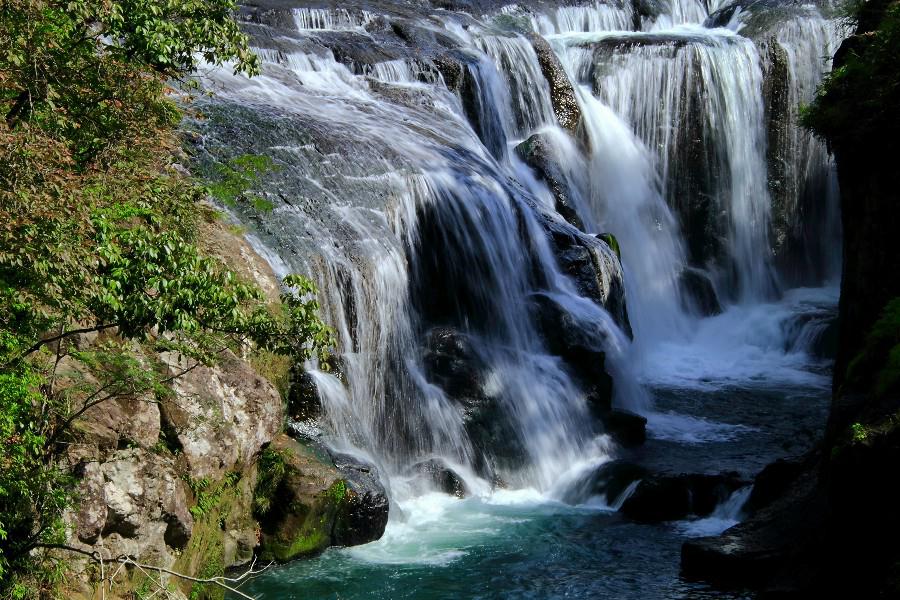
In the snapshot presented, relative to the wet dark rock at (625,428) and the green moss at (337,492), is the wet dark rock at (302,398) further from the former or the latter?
the wet dark rock at (625,428)

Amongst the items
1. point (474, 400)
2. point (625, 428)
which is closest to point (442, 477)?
point (474, 400)

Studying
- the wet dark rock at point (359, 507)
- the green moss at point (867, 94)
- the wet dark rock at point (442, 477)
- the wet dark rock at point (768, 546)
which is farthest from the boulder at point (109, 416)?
the green moss at point (867, 94)

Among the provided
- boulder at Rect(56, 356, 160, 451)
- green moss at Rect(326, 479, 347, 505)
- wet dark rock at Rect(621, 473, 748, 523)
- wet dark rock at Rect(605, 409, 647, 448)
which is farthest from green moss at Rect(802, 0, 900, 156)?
boulder at Rect(56, 356, 160, 451)

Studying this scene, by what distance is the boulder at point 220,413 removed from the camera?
9008 millimetres

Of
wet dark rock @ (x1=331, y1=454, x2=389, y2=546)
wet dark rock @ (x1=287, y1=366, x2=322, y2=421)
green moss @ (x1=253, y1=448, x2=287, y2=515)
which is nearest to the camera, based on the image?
green moss @ (x1=253, y1=448, x2=287, y2=515)

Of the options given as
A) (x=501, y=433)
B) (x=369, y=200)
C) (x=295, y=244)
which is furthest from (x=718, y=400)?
(x=295, y=244)

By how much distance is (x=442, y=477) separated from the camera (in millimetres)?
13164

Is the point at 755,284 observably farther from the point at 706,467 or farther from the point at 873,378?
the point at 873,378

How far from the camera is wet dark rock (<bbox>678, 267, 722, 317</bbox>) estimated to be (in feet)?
80.0

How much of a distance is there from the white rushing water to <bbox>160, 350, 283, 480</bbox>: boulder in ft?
5.28

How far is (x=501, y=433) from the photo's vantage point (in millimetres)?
14344

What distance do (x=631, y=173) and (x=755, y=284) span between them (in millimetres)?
4474

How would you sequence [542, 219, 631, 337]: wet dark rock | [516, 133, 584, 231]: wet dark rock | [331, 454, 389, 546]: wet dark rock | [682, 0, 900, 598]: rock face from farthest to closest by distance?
[516, 133, 584, 231]: wet dark rock < [542, 219, 631, 337]: wet dark rock < [331, 454, 389, 546]: wet dark rock < [682, 0, 900, 598]: rock face

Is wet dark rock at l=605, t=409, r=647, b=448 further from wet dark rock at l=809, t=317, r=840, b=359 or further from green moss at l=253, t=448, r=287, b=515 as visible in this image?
wet dark rock at l=809, t=317, r=840, b=359
